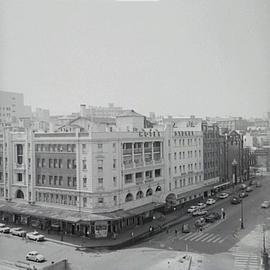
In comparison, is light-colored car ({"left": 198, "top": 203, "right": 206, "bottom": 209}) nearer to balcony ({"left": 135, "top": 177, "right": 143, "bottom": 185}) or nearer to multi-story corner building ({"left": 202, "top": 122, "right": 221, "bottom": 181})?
balcony ({"left": 135, "top": 177, "right": 143, "bottom": 185})

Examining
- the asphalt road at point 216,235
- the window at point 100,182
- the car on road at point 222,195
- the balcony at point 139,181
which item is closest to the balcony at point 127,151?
the balcony at point 139,181

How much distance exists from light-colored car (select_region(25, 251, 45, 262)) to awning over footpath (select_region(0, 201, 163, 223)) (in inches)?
75.5

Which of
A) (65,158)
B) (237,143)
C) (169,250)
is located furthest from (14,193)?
(237,143)

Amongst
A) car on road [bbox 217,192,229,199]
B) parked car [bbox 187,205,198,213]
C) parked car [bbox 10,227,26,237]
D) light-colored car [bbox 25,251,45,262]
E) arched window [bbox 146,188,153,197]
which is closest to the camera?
light-colored car [bbox 25,251,45,262]

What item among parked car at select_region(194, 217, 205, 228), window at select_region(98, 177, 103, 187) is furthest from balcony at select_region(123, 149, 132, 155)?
parked car at select_region(194, 217, 205, 228)

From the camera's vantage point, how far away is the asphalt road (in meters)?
9.80

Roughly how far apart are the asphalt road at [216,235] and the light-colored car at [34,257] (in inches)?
97.1

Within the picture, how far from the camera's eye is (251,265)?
8094 mm

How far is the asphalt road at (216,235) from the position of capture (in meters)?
9.80

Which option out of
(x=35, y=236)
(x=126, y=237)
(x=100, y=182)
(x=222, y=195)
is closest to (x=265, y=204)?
(x=222, y=195)

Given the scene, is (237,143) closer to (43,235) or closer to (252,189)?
(252,189)

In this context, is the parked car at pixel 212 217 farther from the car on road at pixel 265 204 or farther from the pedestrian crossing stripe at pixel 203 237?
the car on road at pixel 265 204

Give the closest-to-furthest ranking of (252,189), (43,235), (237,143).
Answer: (43,235), (252,189), (237,143)

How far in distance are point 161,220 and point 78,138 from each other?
350cm
